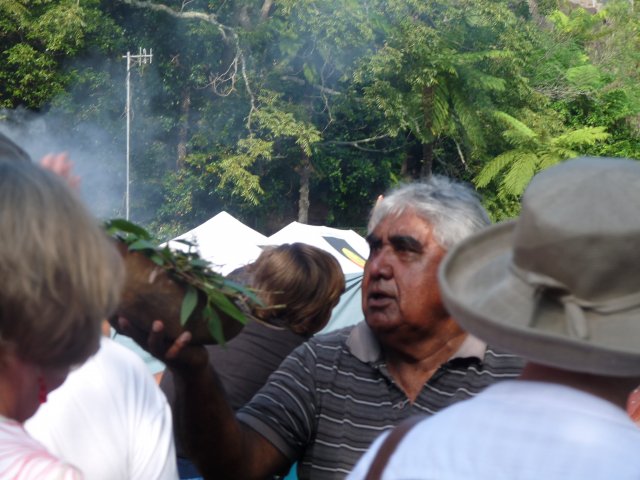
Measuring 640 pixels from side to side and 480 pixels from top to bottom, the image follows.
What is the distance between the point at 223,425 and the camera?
8.10 ft

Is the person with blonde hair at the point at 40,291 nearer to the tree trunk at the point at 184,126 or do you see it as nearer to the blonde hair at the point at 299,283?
the blonde hair at the point at 299,283

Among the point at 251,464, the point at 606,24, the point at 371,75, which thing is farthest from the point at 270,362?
the point at 606,24

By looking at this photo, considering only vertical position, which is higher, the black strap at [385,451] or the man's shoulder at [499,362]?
the black strap at [385,451]

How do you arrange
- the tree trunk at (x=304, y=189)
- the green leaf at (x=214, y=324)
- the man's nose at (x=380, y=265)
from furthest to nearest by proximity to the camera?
the tree trunk at (x=304, y=189) → the man's nose at (x=380, y=265) → the green leaf at (x=214, y=324)

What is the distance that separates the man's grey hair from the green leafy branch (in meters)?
0.87

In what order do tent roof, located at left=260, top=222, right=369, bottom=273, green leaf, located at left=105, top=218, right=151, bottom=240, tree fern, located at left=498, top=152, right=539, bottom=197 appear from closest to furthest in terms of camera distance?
green leaf, located at left=105, top=218, right=151, bottom=240 < tent roof, located at left=260, top=222, right=369, bottom=273 < tree fern, located at left=498, top=152, right=539, bottom=197

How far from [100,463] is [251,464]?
0.58 m

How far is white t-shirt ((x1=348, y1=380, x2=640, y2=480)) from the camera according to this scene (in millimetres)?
1332

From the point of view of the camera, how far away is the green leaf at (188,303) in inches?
78.9

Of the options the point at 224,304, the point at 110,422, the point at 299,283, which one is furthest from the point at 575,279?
the point at 299,283

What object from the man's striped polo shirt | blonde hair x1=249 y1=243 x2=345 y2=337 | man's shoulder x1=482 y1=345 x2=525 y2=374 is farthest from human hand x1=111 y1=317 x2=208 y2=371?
blonde hair x1=249 y1=243 x2=345 y2=337

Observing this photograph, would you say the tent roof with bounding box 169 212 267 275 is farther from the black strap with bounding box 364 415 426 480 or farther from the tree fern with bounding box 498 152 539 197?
the tree fern with bounding box 498 152 539 197

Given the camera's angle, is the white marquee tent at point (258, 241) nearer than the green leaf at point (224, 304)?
No

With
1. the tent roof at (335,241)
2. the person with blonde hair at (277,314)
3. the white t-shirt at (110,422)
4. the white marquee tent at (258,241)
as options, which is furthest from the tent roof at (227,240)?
the white t-shirt at (110,422)
